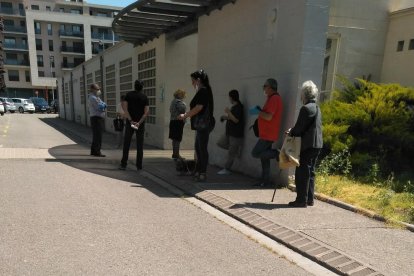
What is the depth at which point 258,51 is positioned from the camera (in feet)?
21.3

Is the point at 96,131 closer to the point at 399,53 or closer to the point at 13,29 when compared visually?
the point at 399,53

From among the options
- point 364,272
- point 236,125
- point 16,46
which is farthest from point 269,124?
point 16,46

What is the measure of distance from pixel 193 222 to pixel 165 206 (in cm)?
75

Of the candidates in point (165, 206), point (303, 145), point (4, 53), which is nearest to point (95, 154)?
point (165, 206)

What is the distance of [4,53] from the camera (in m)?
61.2

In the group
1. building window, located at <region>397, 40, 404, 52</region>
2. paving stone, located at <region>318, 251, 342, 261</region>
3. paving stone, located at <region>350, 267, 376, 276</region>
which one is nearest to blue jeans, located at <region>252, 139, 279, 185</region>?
paving stone, located at <region>318, 251, 342, 261</region>

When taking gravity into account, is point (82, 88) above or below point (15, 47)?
below

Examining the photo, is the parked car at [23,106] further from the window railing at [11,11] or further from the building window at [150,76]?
the building window at [150,76]

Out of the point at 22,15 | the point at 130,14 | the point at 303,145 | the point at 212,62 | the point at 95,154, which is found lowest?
the point at 95,154

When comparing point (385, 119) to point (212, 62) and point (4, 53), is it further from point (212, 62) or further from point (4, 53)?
point (4, 53)

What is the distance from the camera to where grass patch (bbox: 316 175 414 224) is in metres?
4.56

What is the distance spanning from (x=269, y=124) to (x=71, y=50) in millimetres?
64753

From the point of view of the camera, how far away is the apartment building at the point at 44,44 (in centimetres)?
6072

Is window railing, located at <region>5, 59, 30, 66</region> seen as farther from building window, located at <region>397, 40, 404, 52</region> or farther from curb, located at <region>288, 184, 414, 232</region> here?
curb, located at <region>288, 184, 414, 232</region>
